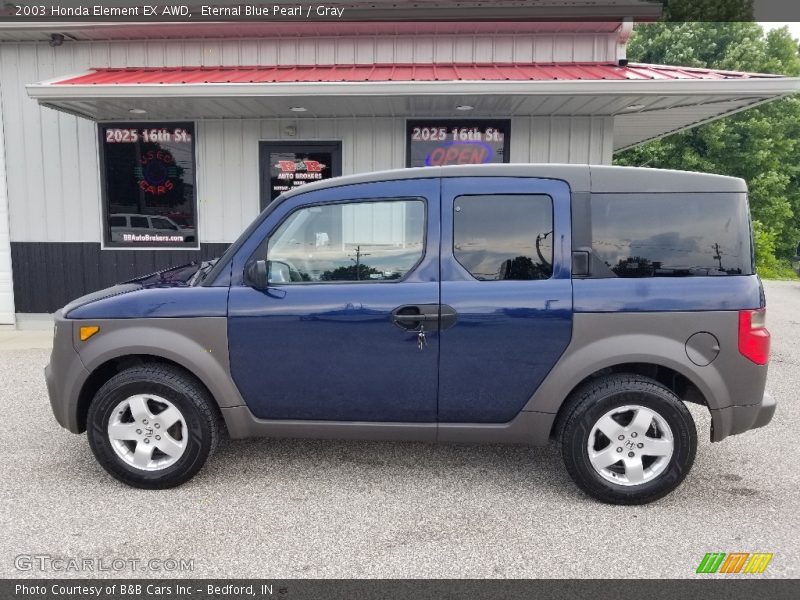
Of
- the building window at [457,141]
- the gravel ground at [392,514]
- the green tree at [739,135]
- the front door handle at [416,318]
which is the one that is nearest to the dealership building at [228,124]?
the building window at [457,141]

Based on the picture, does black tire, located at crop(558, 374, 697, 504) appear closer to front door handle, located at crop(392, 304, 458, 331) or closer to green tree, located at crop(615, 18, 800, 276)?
front door handle, located at crop(392, 304, 458, 331)

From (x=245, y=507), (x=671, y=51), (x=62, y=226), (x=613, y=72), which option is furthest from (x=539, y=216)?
(x=671, y=51)

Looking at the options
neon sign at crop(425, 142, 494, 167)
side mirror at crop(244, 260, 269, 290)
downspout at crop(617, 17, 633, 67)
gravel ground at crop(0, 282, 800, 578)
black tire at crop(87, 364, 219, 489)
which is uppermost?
downspout at crop(617, 17, 633, 67)

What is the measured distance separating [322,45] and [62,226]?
14.8 ft

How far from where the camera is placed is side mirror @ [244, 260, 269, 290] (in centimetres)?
325

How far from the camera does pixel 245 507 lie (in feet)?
10.7

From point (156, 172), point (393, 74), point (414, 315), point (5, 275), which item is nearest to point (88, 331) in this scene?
point (414, 315)

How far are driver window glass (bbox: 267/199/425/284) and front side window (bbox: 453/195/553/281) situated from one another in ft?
0.87

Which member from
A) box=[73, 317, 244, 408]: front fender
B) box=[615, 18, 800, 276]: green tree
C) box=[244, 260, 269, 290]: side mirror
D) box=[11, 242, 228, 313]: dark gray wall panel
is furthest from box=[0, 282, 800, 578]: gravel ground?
box=[615, 18, 800, 276]: green tree

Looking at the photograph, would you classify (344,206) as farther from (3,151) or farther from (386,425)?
(3,151)

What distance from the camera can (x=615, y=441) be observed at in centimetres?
322

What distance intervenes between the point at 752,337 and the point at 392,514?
2.23m

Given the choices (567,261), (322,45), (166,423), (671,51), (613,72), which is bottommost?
(166,423)

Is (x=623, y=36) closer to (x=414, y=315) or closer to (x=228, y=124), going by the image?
(x=228, y=124)
